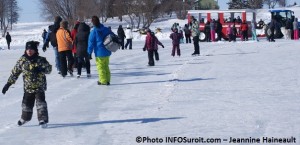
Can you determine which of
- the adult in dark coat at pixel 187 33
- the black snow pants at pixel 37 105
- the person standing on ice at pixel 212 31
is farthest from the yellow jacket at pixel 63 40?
the person standing on ice at pixel 212 31

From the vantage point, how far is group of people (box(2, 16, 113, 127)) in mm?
7844

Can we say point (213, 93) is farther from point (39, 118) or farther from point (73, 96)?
point (39, 118)

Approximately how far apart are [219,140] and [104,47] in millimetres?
6244

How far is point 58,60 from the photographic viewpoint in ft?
51.2

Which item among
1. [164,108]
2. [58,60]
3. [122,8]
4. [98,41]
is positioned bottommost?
[164,108]

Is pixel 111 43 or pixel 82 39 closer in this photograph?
pixel 111 43

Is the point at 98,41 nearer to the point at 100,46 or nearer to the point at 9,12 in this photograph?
the point at 100,46

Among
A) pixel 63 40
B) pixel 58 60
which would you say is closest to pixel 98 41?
pixel 63 40

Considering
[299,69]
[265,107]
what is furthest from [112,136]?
[299,69]

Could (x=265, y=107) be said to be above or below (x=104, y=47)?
below

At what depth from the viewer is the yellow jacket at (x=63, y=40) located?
47.3 feet

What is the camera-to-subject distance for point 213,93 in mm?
10703

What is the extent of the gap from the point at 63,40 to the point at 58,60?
50.8 inches

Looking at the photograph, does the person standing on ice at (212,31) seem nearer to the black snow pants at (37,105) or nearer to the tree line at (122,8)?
the black snow pants at (37,105)
